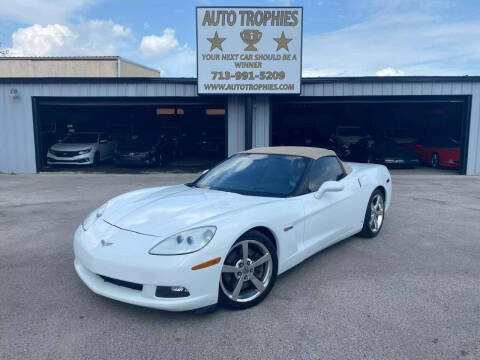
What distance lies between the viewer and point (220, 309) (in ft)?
11.1

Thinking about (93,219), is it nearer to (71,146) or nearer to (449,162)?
(71,146)

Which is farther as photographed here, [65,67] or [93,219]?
[65,67]

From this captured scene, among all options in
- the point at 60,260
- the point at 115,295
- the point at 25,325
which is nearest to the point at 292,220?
the point at 115,295

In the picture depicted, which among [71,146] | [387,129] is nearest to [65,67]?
[71,146]

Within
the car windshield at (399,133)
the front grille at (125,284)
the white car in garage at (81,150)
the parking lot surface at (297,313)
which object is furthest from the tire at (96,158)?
the front grille at (125,284)

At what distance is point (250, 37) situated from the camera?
12.9m

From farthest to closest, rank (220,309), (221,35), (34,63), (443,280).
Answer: (34,63), (221,35), (443,280), (220,309)

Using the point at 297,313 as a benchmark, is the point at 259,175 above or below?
above

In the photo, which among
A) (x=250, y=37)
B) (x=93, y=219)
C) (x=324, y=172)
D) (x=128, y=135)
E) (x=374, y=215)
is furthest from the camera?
(x=128, y=135)

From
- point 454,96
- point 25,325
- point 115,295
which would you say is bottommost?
point 25,325

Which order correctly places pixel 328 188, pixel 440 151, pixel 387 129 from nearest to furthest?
1. pixel 328 188
2. pixel 440 151
3. pixel 387 129

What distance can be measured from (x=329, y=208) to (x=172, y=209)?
180 centimetres

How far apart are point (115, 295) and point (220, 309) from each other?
897 mm

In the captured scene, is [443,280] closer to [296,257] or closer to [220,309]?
[296,257]
